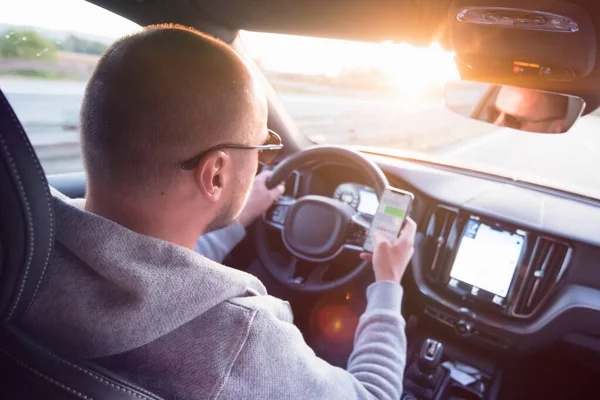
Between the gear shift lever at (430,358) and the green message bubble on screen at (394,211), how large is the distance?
0.91 m

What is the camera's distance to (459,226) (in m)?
2.93

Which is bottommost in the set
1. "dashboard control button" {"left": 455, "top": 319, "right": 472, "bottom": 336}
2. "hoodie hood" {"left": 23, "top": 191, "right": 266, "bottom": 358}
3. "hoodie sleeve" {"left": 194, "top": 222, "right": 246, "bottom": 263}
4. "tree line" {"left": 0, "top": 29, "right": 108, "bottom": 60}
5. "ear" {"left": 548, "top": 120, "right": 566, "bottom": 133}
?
"dashboard control button" {"left": 455, "top": 319, "right": 472, "bottom": 336}

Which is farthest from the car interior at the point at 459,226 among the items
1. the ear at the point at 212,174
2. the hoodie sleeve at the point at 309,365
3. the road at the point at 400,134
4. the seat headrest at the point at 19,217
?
the seat headrest at the point at 19,217

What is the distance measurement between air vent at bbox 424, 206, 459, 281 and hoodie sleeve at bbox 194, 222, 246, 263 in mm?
1136

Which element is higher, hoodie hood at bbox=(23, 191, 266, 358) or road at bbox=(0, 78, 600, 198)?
hoodie hood at bbox=(23, 191, 266, 358)

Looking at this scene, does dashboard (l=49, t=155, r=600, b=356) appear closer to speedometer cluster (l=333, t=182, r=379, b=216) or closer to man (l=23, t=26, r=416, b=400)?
speedometer cluster (l=333, t=182, r=379, b=216)

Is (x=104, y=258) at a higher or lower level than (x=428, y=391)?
higher

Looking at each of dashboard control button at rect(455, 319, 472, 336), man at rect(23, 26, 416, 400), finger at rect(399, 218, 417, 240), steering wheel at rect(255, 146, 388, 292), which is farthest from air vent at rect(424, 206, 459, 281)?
man at rect(23, 26, 416, 400)

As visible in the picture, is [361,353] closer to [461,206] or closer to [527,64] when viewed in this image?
[461,206]

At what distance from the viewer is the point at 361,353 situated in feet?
5.94

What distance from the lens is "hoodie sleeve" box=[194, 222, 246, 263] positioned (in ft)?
8.63

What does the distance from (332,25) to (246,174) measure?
1.92 meters

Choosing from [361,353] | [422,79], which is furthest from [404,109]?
[361,353]

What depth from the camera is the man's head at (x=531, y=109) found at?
8.50ft
